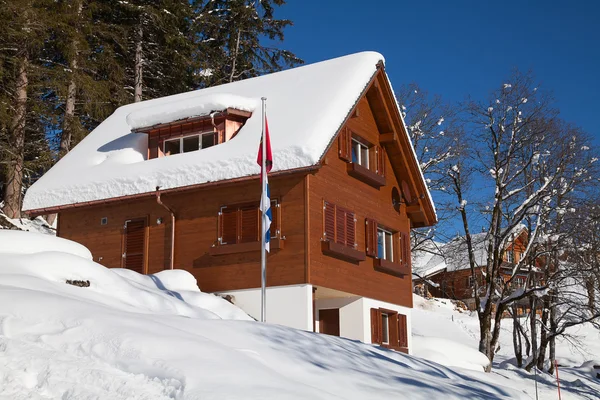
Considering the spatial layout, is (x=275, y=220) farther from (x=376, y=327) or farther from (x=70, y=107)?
(x=70, y=107)

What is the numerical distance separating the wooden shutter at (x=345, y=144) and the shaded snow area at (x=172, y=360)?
29.7 feet

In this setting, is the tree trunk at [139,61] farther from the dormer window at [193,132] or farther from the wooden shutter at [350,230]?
the wooden shutter at [350,230]

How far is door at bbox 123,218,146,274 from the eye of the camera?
2092 cm

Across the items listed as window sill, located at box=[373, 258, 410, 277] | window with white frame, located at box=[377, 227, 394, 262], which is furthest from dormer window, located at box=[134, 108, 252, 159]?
window sill, located at box=[373, 258, 410, 277]

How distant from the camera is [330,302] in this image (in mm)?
20969

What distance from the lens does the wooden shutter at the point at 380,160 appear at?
22.5m

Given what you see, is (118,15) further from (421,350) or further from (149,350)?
(149,350)

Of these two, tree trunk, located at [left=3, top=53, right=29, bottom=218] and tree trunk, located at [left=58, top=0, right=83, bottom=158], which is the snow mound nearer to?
tree trunk, located at [left=3, top=53, right=29, bottom=218]

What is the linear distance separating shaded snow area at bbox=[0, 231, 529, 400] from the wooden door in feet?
28.7

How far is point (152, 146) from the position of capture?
22.1m

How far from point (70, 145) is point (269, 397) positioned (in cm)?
2803

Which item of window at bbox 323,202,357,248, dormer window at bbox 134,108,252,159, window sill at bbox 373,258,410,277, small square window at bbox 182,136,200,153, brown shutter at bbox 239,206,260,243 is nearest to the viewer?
brown shutter at bbox 239,206,260,243

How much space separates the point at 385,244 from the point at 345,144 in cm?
403

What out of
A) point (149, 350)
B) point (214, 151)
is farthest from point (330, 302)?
point (149, 350)
